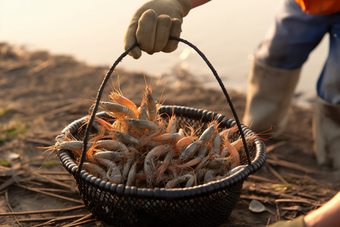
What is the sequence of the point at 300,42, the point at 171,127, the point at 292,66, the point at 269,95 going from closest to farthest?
1. the point at 171,127
2. the point at 300,42
3. the point at 292,66
4. the point at 269,95

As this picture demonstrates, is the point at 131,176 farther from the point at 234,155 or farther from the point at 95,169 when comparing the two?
the point at 234,155

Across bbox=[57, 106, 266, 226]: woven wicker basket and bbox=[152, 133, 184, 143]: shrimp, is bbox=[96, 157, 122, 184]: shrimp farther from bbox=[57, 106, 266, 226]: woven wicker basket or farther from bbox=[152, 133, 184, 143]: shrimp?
bbox=[152, 133, 184, 143]: shrimp

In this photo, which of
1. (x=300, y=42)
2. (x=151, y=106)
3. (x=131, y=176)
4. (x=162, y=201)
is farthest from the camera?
(x=300, y=42)

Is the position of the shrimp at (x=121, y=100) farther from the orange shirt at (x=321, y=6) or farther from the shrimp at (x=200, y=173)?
the orange shirt at (x=321, y=6)

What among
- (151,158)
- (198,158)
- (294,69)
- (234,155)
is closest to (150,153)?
(151,158)

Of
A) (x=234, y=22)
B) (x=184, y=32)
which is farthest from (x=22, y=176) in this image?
(x=234, y=22)
